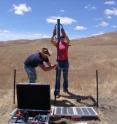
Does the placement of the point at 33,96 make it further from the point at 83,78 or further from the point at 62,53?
the point at 83,78

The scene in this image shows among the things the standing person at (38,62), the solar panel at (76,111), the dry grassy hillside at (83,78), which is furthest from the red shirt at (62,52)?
the solar panel at (76,111)

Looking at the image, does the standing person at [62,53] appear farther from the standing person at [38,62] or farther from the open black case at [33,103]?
the open black case at [33,103]

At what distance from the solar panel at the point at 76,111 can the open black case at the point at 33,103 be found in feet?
2.94

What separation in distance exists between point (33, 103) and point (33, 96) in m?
0.22

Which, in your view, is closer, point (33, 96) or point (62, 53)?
point (33, 96)

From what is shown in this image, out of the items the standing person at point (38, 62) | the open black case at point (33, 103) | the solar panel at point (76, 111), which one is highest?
the standing person at point (38, 62)

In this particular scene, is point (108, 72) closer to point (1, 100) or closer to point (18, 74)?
point (18, 74)

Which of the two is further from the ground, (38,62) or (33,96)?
(38,62)

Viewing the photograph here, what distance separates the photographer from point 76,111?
11.7 metres

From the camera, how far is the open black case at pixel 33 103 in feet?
33.2

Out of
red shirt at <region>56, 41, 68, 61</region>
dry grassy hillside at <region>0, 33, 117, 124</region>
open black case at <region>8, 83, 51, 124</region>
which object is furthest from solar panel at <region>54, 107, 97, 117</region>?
red shirt at <region>56, 41, 68, 61</region>

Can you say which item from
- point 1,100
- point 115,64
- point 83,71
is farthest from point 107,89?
point 115,64

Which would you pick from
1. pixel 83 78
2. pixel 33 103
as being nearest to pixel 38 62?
pixel 33 103

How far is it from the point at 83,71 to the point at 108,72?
1.49 m
